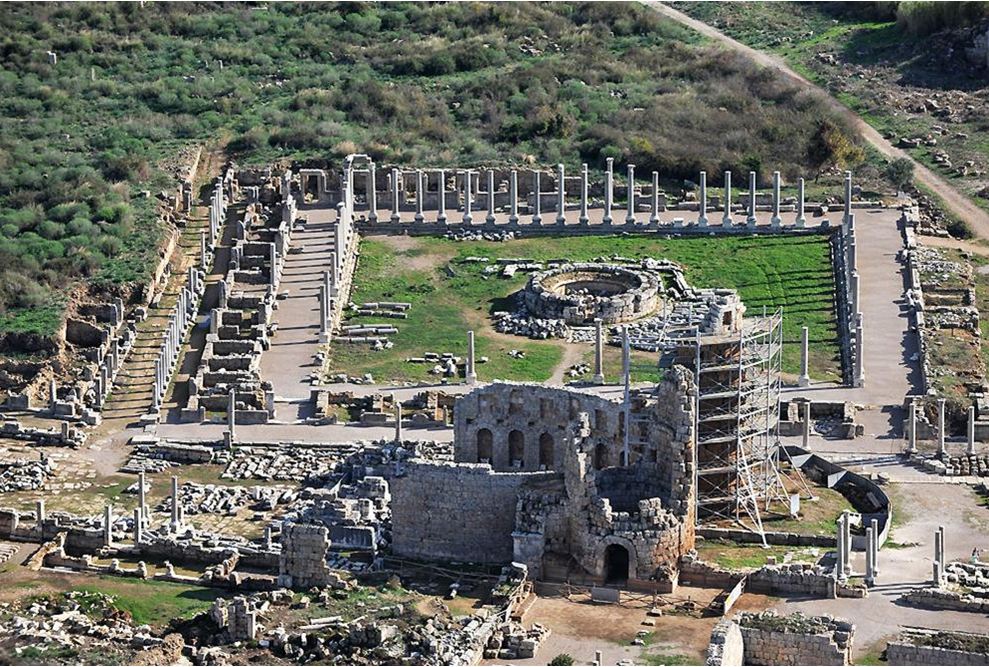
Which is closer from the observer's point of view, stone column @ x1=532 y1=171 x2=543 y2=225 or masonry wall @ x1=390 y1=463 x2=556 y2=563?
masonry wall @ x1=390 y1=463 x2=556 y2=563

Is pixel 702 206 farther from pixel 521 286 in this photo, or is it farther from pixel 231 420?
pixel 231 420

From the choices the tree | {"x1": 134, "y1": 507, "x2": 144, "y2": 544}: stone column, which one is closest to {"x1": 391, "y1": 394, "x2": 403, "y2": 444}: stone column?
{"x1": 134, "y1": 507, "x2": 144, "y2": 544}: stone column

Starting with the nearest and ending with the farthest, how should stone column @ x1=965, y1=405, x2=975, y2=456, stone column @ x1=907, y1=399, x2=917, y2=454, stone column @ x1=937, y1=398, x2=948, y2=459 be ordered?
1. stone column @ x1=937, y1=398, x2=948, y2=459
2. stone column @ x1=965, y1=405, x2=975, y2=456
3. stone column @ x1=907, y1=399, x2=917, y2=454

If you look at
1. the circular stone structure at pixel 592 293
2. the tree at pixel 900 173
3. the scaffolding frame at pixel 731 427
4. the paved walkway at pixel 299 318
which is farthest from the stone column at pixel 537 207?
the scaffolding frame at pixel 731 427

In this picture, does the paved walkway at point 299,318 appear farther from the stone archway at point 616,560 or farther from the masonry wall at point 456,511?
the stone archway at point 616,560

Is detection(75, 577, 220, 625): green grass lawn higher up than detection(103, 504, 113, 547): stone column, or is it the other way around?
detection(103, 504, 113, 547): stone column

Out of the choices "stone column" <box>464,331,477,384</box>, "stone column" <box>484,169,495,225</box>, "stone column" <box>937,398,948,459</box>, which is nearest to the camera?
"stone column" <box>937,398,948,459</box>

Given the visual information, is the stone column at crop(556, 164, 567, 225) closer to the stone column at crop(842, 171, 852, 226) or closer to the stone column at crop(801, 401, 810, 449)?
the stone column at crop(842, 171, 852, 226)
